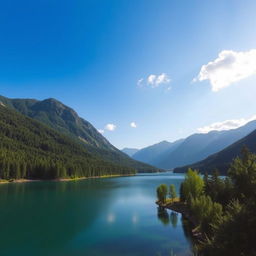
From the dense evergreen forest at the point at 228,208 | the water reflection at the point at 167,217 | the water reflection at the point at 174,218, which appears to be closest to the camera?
the dense evergreen forest at the point at 228,208

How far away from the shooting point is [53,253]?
30.1 m

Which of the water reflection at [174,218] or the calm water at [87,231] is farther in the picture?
the water reflection at [174,218]

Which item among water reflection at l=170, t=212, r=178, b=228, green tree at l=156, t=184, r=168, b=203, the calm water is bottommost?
water reflection at l=170, t=212, r=178, b=228

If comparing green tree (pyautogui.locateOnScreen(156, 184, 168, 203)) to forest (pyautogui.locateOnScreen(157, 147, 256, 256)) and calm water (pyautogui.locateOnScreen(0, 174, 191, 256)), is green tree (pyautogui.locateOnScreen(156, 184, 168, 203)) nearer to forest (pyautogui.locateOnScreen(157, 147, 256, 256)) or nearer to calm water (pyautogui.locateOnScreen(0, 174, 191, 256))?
forest (pyautogui.locateOnScreen(157, 147, 256, 256))

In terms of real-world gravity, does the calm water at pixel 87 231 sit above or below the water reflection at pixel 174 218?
above

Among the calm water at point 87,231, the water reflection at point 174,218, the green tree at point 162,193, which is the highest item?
the green tree at point 162,193

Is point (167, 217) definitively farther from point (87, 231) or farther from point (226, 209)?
point (87, 231)

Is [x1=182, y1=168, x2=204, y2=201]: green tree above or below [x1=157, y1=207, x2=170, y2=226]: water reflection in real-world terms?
above

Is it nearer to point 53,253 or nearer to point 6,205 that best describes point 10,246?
point 53,253

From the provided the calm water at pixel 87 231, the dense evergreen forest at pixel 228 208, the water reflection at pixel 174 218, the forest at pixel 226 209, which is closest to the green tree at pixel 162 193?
the forest at pixel 226 209

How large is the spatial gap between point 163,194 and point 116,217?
22.7 metres

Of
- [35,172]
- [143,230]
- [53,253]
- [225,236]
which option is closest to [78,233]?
[53,253]

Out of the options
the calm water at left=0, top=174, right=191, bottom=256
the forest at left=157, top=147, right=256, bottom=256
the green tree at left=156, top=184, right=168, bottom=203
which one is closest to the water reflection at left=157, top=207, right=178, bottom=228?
the calm water at left=0, top=174, right=191, bottom=256

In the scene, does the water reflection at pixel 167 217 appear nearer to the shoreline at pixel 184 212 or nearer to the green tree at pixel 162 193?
the shoreline at pixel 184 212
